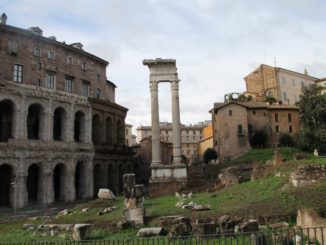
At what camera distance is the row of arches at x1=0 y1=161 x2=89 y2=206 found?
103 feet

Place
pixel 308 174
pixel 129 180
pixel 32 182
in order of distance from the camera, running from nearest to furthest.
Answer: pixel 129 180 → pixel 308 174 → pixel 32 182

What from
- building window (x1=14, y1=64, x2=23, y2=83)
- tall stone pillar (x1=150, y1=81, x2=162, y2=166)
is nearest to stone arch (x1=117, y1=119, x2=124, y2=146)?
building window (x1=14, y1=64, x2=23, y2=83)

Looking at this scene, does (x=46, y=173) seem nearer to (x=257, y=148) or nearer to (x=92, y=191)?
(x=92, y=191)

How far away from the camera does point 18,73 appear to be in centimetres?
3180

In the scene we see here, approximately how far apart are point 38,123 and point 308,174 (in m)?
25.6

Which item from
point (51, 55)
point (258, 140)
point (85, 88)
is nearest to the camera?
point (51, 55)

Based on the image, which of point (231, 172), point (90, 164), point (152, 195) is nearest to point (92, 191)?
point (90, 164)

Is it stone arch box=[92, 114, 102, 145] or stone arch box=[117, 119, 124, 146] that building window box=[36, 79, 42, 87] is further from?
stone arch box=[117, 119, 124, 146]

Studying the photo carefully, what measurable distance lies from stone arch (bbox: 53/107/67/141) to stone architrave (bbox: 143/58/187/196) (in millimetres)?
10925

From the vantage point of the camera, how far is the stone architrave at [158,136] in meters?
27.2

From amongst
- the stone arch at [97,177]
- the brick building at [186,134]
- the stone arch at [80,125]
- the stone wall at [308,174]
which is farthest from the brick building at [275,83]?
the stone wall at [308,174]

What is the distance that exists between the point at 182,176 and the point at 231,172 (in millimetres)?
4155

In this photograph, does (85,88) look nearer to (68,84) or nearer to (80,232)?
(68,84)

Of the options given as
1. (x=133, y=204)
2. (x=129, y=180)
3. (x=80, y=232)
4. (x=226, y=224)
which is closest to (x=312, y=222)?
(x=226, y=224)
